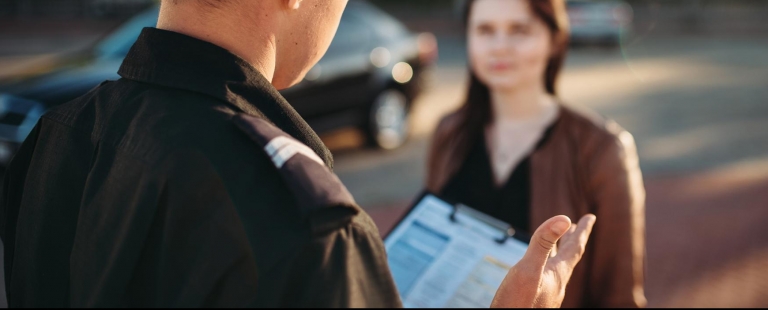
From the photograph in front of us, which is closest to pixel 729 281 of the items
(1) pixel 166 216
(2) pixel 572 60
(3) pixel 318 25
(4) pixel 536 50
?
(4) pixel 536 50

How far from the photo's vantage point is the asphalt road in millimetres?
4805

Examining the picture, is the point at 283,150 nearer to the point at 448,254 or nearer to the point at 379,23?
the point at 448,254

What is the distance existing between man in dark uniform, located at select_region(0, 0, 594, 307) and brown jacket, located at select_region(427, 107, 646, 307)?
47.9 inches

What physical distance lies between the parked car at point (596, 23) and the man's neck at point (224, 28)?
19.8 m

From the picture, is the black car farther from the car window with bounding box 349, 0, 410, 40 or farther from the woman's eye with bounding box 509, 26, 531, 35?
the woman's eye with bounding box 509, 26, 531, 35

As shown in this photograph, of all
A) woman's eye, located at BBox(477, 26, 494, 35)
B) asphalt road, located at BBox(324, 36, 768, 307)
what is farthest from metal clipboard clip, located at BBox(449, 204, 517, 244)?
asphalt road, located at BBox(324, 36, 768, 307)

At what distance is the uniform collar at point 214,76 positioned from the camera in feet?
3.21

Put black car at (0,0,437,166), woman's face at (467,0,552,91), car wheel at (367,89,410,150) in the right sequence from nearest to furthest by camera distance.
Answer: woman's face at (467,0,552,91) → black car at (0,0,437,166) → car wheel at (367,89,410,150)

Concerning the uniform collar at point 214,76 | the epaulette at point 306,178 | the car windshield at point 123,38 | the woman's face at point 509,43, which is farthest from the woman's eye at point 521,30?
the car windshield at point 123,38

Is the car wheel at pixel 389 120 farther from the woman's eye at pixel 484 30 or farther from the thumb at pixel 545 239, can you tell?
the thumb at pixel 545 239

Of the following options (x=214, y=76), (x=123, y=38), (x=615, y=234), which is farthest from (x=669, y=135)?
(x=214, y=76)

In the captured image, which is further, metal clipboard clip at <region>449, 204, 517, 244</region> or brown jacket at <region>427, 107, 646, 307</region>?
brown jacket at <region>427, 107, 646, 307</region>

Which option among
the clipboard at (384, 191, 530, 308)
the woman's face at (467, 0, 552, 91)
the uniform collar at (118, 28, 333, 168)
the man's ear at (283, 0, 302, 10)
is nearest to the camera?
the uniform collar at (118, 28, 333, 168)

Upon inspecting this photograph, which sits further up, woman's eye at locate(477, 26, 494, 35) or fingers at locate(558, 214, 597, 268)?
woman's eye at locate(477, 26, 494, 35)
